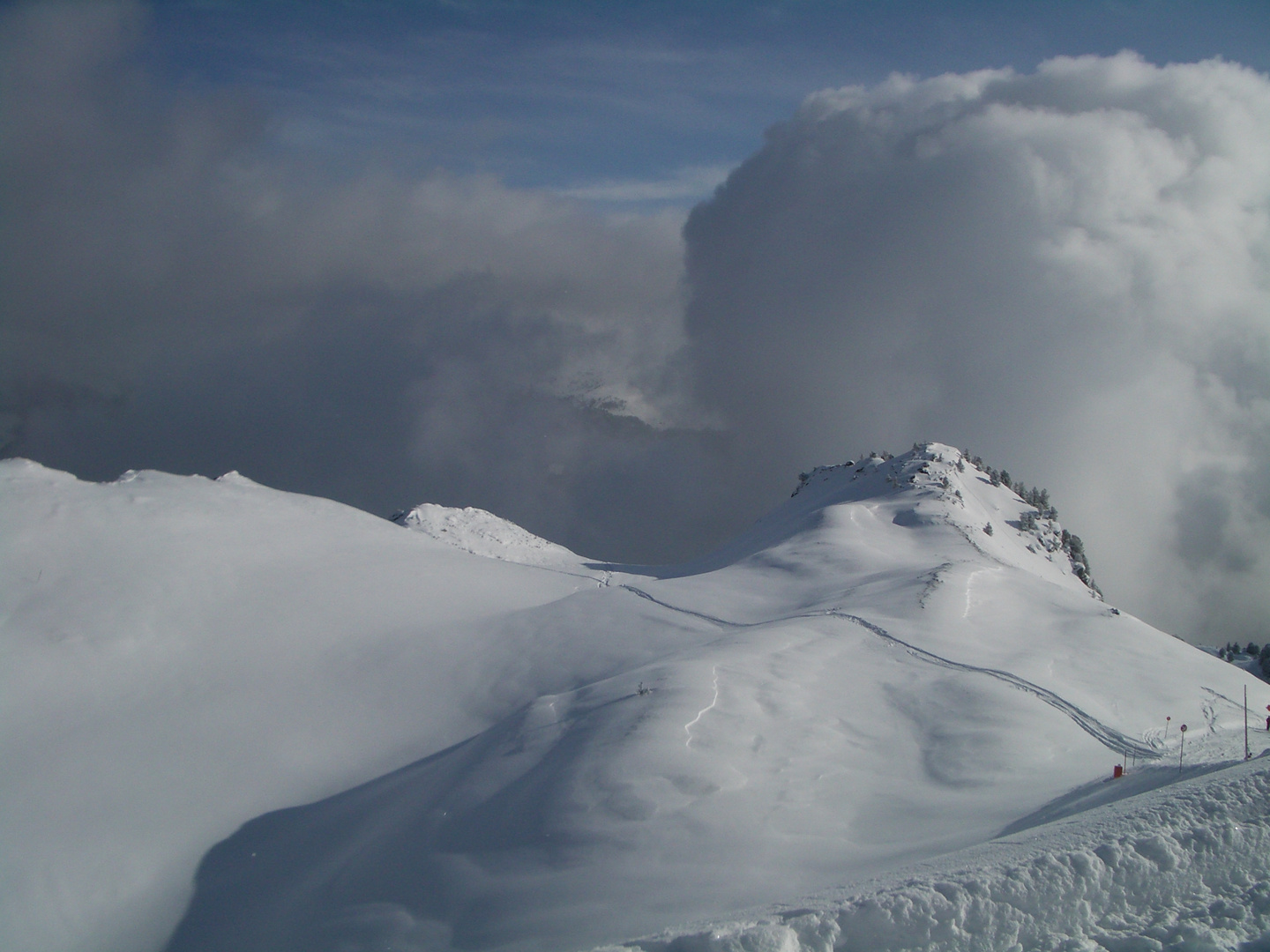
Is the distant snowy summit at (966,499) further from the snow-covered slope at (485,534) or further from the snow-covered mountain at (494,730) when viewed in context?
the snow-covered slope at (485,534)

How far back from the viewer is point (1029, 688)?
2169 centimetres

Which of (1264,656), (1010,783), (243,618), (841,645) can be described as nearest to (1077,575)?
(1264,656)

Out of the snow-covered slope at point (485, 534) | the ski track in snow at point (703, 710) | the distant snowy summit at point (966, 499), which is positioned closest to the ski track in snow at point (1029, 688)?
the ski track in snow at point (703, 710)

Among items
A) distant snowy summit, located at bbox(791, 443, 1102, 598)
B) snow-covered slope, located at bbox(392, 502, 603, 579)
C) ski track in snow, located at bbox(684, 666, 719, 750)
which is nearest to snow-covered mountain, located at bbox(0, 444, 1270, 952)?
ski track in snow, located at bbox(684, 666, 719, 750)

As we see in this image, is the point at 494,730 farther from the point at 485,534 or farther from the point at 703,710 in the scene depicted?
the point at 485,534

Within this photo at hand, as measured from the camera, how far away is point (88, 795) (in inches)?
805

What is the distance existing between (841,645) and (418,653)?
12.7 m

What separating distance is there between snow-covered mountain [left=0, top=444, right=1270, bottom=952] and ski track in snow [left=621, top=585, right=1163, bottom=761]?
5.1 inches

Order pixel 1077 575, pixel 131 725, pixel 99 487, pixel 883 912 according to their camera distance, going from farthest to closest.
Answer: pixel 1077 575, pixel 99 487, pixel 131 725, pixel 883 912

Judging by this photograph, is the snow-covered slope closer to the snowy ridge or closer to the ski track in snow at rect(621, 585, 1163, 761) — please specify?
the snowy ridge

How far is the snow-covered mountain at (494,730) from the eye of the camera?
46.2 feet

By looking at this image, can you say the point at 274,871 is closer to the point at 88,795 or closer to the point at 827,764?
the point at 88,795

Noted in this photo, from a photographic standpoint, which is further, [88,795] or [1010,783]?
[88,795]

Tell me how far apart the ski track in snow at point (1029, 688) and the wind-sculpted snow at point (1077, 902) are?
7.27 meters
